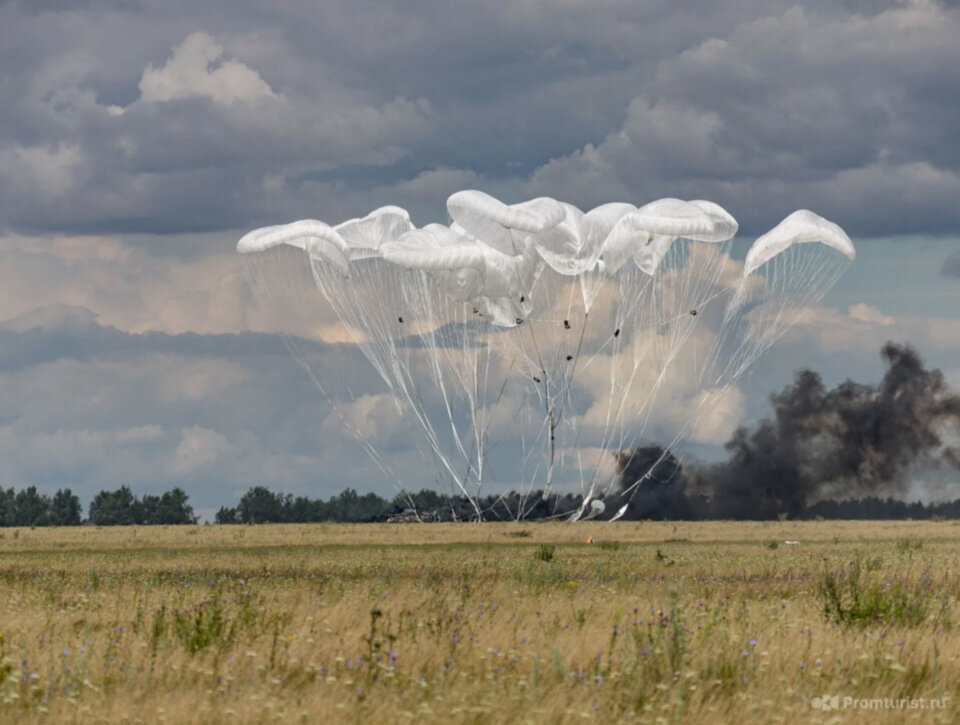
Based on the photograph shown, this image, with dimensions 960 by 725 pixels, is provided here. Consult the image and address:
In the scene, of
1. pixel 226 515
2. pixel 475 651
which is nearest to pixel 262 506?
pixel 226 515

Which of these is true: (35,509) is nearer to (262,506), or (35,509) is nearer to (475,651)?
(262,506)

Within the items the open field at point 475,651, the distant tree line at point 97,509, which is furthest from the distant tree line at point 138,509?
the open field at point 475,651

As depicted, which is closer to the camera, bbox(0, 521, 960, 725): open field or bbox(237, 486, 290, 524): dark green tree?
bbox(0, 521, 960, 725): open field

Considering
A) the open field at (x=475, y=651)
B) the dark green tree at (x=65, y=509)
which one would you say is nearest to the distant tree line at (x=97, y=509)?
the dark green tree at (x=65, y=509)

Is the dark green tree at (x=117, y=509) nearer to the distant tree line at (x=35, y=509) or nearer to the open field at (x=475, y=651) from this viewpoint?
the distant tree line at (x=35, y=509)

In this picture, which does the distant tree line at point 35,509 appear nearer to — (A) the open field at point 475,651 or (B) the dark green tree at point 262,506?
(B) the dark green tree at point 262,506

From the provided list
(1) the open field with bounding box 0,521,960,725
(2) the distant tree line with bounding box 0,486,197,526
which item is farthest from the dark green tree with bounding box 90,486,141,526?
(1) the open field with bounding box 0,521,960,725

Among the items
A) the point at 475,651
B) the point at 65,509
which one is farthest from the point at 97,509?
the point at 475,651

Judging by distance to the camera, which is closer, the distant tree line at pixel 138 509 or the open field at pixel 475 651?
the open field at pixel 475 651

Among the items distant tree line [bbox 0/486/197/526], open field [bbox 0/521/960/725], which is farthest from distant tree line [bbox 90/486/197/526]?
open field [bbox 0/521/960/725]

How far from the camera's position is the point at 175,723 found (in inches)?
421

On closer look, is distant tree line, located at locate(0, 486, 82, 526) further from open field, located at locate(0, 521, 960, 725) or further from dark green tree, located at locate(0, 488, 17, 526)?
open field, located at locate(0, 521, 960, 725)

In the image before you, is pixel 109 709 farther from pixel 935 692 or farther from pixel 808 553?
pixel 808 553

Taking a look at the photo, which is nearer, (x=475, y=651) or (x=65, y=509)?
(x=475, y=651)
